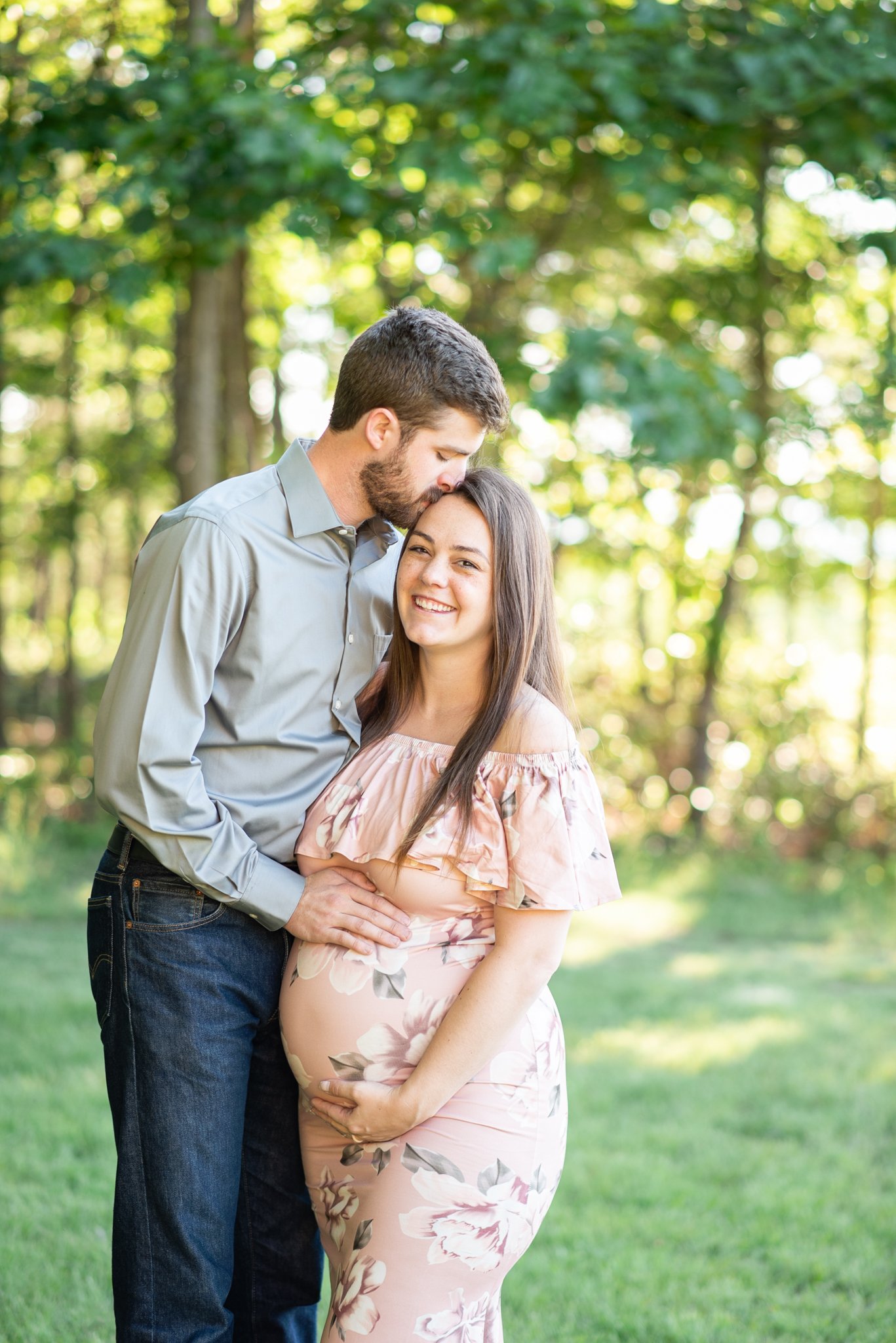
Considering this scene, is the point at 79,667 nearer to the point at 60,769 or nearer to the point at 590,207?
the point at 60,769

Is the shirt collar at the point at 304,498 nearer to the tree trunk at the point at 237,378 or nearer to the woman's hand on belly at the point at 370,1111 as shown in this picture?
the woman's hand on belly at the point at 370,1111

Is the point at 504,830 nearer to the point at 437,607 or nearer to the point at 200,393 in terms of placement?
the point at 437,607

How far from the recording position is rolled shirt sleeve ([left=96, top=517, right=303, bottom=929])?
6.49 feet

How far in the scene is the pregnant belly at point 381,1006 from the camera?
6.68 feet

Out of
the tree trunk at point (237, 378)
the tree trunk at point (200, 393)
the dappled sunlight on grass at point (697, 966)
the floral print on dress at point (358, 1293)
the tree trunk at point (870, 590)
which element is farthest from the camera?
the tree trunk at point (870, 590)

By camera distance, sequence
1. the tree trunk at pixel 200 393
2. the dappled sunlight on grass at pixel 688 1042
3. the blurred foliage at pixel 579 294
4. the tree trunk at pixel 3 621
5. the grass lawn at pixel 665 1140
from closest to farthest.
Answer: the grass lawn at pixel 665 1140, the dappled sunlight on grass at pixel 688 1042, the blurred foliage at pixel 579 294, the tree trunk at pixel 200 393, the tree trunk at pixel 3 621

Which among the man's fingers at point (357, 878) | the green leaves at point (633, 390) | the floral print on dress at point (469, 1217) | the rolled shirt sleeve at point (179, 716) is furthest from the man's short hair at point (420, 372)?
the green leaves at point (633, 390)

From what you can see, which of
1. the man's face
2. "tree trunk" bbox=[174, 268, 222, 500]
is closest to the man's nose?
the man's face

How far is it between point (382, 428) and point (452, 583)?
324mm

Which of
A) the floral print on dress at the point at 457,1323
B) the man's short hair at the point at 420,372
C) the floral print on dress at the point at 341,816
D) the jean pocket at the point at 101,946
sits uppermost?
the man's short hair at the point at 420,372

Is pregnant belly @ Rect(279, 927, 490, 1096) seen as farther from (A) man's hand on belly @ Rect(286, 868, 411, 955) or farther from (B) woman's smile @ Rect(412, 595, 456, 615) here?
(B) woman's smile @ Rect(412, 595, 456, 615)

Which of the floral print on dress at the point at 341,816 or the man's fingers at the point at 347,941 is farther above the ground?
the floral print on dress at the point at 341,816

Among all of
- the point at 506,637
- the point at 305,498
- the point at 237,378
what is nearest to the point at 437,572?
the point at 506,637

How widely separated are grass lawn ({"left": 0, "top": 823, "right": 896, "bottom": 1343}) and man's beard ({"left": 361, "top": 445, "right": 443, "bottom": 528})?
4.62 feet
